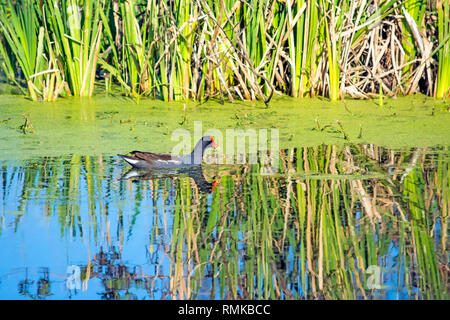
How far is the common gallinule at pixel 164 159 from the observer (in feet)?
19.5

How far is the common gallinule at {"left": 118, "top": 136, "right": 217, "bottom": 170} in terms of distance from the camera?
19.5 ft

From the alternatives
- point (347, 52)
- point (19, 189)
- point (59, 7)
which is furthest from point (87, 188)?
point (347, 52)

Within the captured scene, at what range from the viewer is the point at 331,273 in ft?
12.1

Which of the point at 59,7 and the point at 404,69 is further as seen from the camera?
the point at 404,69

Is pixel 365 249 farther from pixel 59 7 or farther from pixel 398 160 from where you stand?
pixel 59 7

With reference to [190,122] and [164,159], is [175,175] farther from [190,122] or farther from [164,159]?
[190,122]

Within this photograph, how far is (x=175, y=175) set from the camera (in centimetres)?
608

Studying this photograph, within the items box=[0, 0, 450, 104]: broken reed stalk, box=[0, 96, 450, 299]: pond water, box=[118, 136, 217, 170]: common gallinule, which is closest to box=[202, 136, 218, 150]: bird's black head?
box=[118, 136, 217, 170]: common gallinule

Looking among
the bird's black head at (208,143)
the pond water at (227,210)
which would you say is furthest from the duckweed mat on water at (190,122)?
the bird's black head at (208,143)

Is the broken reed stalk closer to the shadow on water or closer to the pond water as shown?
→ the pond water

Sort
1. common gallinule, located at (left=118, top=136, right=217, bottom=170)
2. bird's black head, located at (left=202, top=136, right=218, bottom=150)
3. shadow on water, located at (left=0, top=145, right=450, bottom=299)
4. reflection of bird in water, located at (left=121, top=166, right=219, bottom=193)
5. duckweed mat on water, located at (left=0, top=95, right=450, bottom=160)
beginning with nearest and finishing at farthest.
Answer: shadow on water, located at (left=0, top=145, right=450, bottom=299) < reflection of bird in water, located at (left=121, top=166, right=219, bottom=193) < common gallinule, located at (left=118, top=136, right=217, bottom=170) < bird's black head, located at (left=202, top=136, right=218, bottom=150) < duckweed mat on water, located at (left=0, top=95, right=450, bottom=160)

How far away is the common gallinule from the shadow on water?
10cm
